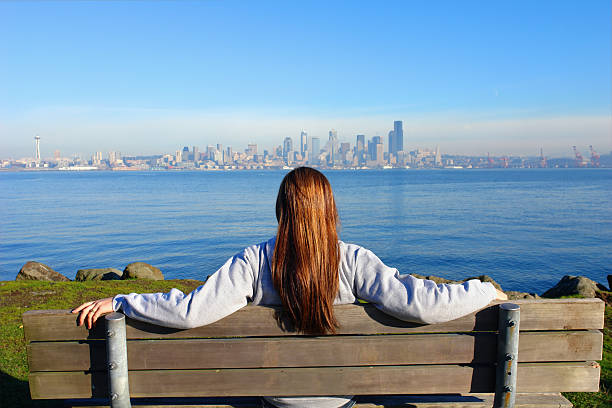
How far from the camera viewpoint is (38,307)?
9031mm

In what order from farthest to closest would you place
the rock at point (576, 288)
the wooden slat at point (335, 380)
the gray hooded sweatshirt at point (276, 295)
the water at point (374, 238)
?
1. the water at point (374, 238)
2. the rock at point (576, 288)
3. the wooden slat at point (335, 380)
4. the gray hooded sweatshirt at point (276, 295)

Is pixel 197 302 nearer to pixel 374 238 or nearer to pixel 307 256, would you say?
pixel 307 256

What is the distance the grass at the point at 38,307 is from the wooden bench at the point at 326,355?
105 inches

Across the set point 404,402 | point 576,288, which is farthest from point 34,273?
point 576,288

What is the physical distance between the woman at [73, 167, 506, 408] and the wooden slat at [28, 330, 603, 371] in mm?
116

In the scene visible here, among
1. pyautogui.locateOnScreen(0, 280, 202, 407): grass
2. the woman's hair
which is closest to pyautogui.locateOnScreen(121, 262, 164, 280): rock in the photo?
pyautogui.locateOnScreen(0, 280, 202, 407): grass

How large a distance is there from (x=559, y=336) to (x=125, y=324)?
2.21 metres

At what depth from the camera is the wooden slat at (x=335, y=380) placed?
2.52m

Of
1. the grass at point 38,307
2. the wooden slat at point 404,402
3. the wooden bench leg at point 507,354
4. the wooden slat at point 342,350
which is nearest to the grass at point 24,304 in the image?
the grass at point 38,307

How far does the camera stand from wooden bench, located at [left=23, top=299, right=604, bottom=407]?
2.45 meters

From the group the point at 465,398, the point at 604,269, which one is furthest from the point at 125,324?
the point at 604,269

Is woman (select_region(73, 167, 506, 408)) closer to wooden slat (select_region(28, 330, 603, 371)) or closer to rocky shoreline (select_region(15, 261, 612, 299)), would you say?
wooden slat (select_region(28, 330, 603, 371))

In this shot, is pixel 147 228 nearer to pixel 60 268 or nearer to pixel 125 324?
pixel 60 268

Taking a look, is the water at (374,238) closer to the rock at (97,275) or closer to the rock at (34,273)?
the rock at (97,275)
